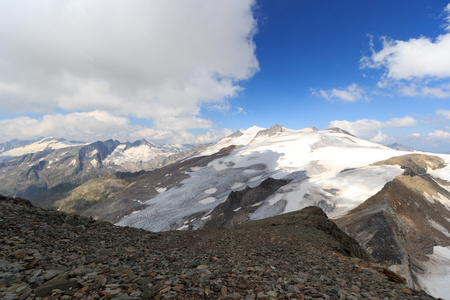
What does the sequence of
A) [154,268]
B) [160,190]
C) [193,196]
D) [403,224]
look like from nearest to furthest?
[154,268], [403,224], [193,196], [160,190]

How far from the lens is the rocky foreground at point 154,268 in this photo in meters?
5.41

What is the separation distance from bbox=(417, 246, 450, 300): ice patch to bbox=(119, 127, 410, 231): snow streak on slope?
57.0 feet

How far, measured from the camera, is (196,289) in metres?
5.83

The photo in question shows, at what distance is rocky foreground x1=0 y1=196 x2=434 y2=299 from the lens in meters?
5.41

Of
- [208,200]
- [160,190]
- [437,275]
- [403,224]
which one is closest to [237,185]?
[208,200]

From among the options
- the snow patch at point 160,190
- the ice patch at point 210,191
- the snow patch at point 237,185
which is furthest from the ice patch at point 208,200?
the snow patch at point 160,190

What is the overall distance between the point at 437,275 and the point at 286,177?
63.5 meters

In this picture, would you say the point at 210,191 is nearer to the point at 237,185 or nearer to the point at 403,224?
the point at 237,185

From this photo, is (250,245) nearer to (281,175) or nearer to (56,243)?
(56,243)

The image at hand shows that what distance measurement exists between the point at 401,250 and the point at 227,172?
3834 inches

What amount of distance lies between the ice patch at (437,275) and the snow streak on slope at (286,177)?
17386mm

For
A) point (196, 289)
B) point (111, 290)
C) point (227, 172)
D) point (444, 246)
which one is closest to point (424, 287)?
point (444, 246)

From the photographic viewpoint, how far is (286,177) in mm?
93812

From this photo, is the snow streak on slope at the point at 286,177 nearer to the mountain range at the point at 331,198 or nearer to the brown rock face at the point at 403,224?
the mountain range at the point at 331,198
